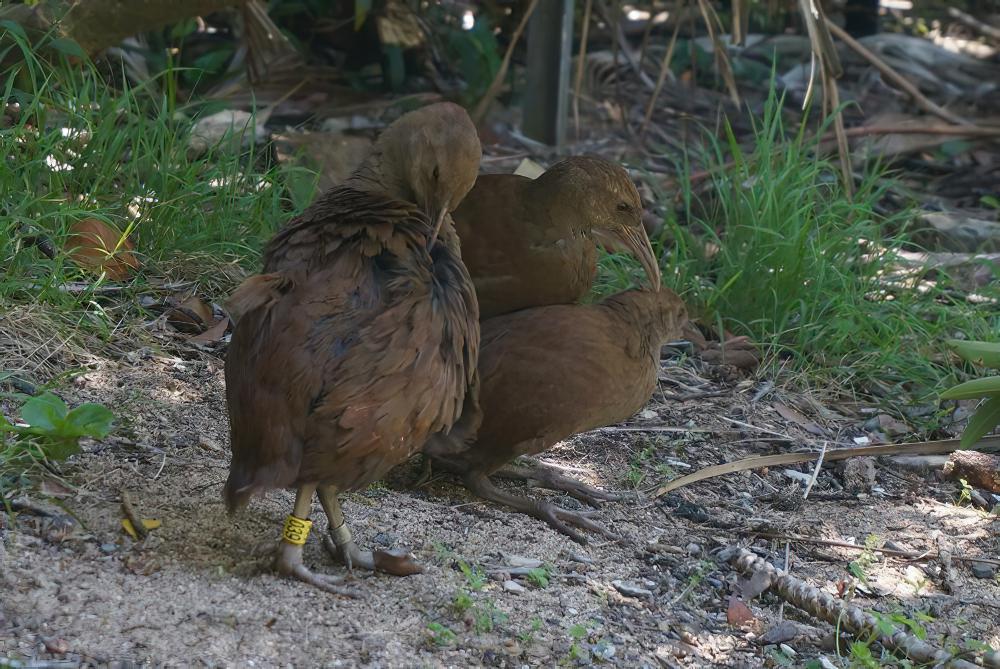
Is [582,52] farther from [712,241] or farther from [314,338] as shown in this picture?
[314,338]

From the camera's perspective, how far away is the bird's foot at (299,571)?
291 centimetres

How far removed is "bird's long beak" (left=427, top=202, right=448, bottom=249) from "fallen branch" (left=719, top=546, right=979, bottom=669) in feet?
3.99

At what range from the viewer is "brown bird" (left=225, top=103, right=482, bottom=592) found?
9.18 feet

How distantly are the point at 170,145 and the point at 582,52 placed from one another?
196cm

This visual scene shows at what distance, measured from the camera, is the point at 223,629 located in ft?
8.56

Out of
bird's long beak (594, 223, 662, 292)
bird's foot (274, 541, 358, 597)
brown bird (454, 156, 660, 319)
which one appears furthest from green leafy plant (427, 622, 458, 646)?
bird's long beak (594, 223, 662, 292)

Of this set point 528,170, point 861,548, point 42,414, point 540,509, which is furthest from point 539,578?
point 528,170

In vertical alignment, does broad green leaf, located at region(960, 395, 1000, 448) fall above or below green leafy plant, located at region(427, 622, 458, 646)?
above

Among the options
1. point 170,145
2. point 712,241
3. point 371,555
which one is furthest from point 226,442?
point 712,241

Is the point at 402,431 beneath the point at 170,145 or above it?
beneath

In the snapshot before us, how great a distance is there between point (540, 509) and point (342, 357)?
109 cm

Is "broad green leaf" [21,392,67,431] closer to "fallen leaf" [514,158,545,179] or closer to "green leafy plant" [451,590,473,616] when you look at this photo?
"green leafy plant" [451,590,473,616]

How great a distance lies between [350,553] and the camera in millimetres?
3100

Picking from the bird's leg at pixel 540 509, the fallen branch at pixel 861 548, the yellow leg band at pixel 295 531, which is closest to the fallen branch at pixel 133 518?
the yellow leg band at pixel 295 531
